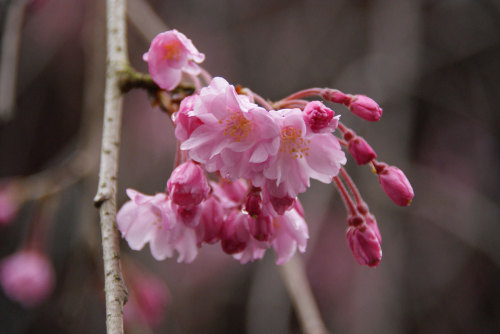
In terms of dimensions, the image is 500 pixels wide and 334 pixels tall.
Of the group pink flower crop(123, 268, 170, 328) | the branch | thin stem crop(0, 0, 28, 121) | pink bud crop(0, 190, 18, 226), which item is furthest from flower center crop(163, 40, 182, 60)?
pink flower crop(123, 268, 170, 328)

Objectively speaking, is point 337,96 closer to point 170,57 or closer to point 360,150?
point 360,150

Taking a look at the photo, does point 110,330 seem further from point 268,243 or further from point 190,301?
point 190,301

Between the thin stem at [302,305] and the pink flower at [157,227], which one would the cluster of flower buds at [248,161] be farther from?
the thin stem at [302,305]

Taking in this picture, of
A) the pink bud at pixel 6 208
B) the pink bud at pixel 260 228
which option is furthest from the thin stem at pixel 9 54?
the pink bud at pixel 260 228

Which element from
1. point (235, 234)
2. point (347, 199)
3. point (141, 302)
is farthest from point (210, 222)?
point (141, 302)

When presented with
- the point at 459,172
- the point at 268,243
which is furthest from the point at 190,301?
the point at 268,243

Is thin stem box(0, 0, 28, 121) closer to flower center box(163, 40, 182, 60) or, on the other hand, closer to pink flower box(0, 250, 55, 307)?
pink flower box(0, 250, 55, 307)
